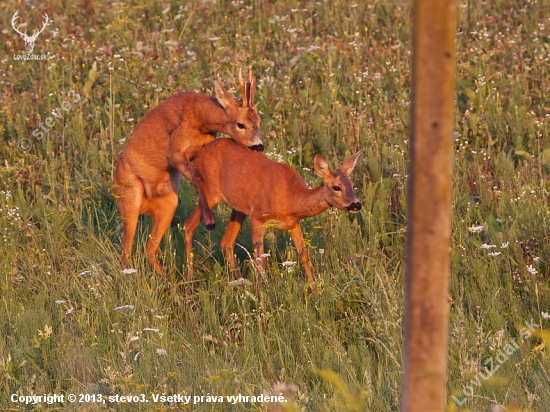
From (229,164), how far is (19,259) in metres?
1.86

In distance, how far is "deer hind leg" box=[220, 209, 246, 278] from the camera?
7.58 metres

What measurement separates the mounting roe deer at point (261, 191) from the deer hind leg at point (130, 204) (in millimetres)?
488

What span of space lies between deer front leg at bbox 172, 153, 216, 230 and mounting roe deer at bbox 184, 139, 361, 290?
103 millimetres

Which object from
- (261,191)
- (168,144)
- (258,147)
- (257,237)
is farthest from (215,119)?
(257,237)

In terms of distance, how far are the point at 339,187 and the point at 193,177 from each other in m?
1.26

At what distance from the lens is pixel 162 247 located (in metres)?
8.65


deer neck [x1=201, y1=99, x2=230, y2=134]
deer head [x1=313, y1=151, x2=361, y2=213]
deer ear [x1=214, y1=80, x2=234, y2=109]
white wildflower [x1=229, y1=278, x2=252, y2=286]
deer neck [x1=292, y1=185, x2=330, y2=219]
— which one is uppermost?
deer ear [x1=214, y1=80, x2=234, y2=109]

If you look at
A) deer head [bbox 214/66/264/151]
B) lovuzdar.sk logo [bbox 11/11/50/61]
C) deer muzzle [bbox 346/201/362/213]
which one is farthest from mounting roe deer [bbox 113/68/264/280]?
lovuzdar.sk logo [bbox 11/11/50/61]

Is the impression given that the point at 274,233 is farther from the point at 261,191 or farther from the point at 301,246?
the point at 301,246

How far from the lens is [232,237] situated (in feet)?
26.2

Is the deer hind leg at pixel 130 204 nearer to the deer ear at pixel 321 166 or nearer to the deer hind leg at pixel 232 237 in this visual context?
the deer hind leg at pixel 232 237

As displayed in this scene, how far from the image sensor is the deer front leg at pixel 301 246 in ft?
23.4

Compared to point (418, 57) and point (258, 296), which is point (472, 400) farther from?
point (418, 57)

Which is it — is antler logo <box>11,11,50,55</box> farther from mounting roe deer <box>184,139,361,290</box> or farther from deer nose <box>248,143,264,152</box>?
deer nose <box>248,143,264,152</box>
